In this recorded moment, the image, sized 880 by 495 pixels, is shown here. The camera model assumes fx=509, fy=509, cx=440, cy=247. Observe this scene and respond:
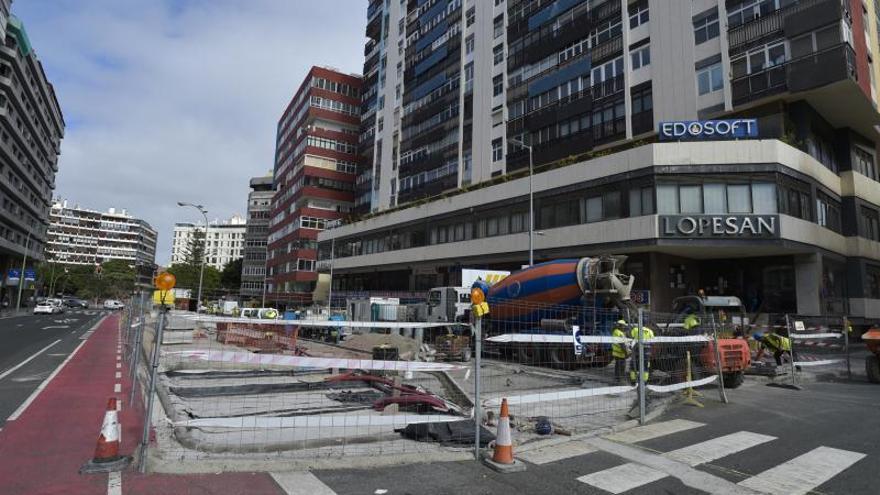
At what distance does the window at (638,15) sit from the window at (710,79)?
6.18 meters

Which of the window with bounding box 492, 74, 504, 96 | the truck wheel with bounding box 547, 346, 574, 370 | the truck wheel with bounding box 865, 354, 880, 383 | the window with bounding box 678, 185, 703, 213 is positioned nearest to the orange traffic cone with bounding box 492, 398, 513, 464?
the truck wheel with bounding box 547, 346, 574, 370

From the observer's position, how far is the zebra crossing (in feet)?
18.6

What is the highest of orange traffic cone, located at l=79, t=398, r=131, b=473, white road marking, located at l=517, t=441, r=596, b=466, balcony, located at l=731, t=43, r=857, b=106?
balcony, located at l=731, t=43, r=857, b=106

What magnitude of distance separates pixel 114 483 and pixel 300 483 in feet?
6.13

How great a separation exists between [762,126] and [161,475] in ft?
109

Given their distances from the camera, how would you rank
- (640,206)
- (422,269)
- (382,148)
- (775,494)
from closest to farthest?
(775,494), (640,206), (422,269), (382,148)

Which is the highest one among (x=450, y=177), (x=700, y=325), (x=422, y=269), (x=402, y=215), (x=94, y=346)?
(x=450, y=177)

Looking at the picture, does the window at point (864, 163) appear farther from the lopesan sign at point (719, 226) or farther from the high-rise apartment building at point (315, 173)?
the high-rise apartment building at point (315, 173)

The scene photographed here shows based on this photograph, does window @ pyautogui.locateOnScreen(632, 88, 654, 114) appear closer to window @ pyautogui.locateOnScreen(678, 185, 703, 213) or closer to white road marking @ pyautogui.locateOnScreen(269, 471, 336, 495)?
window @ pyautogui.locateOnScreen(678, 185, 703, 213)

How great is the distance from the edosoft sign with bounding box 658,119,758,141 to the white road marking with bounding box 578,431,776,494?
24.3m

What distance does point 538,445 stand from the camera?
7027 millimetres

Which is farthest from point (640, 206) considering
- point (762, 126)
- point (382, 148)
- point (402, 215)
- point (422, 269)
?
point (382, 148)

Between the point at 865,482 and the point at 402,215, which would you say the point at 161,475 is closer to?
the point at 865,482

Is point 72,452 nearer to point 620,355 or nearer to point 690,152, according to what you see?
point 620,355
